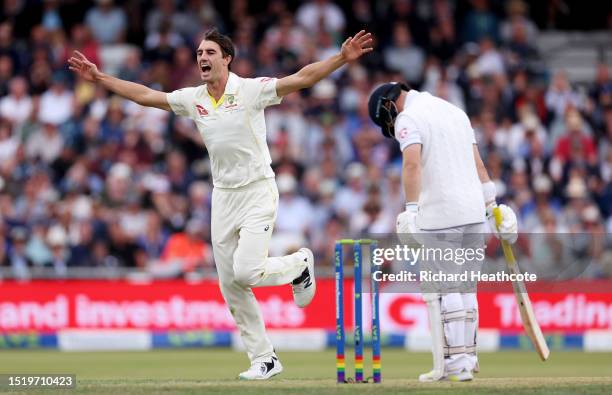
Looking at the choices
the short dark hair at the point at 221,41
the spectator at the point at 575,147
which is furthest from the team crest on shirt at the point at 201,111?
the spectator at the point at 575,147

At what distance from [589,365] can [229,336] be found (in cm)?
469

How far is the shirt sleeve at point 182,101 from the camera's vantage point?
945 centimetres

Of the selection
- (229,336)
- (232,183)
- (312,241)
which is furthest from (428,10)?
(232,183)

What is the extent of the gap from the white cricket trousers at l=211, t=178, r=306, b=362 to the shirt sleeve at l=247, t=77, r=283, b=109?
543 millimetres

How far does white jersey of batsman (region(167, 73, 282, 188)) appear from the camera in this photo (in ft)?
30.4

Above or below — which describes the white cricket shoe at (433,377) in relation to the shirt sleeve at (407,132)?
below

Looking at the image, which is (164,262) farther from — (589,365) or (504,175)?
(589,365)

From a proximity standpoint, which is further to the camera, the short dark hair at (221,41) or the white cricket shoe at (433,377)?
the short dark hair at (221,41)

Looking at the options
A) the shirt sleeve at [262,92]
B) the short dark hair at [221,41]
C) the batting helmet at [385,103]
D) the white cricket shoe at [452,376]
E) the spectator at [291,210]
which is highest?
the short dark hair at [221,41]

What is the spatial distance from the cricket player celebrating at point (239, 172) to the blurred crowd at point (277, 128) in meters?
6.75

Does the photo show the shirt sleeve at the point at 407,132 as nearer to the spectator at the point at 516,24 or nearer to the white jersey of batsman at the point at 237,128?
the white jersey of batsman at the point at 237,128

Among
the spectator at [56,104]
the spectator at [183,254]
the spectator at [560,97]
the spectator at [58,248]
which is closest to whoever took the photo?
the spectator at [183,254]

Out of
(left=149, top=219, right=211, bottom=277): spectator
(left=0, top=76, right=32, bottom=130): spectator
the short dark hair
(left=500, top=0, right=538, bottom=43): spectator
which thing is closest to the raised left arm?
the short dark hair

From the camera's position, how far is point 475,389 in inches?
332
